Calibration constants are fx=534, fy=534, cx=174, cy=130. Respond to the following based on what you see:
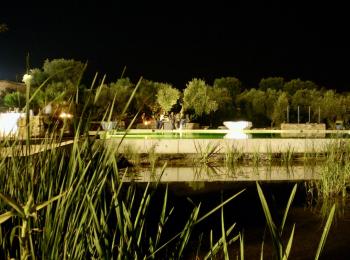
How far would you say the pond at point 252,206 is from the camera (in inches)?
169

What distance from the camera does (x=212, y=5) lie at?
53.1 metres

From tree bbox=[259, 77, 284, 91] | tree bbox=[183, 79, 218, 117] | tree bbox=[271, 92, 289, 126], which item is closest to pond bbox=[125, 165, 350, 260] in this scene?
tree bbox=[183, 79, 218, 117]

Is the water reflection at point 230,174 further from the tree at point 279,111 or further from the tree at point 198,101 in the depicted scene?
the tree at point 279,111

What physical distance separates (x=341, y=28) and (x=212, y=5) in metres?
12.7

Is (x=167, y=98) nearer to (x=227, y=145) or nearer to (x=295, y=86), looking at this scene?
(x=295, y=86)

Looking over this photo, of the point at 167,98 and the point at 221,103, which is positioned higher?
the point at 167,98

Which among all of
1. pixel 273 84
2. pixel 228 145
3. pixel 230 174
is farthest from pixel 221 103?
pixel 230 174

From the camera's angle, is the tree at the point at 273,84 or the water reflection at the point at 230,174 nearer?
the water reflection at the point at 230,174

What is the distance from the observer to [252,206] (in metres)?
6.14

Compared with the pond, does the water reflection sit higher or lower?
higher

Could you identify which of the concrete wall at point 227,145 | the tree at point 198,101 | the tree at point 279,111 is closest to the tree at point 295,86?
the tree at point 279,111

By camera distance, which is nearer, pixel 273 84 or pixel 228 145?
pixel 228 145

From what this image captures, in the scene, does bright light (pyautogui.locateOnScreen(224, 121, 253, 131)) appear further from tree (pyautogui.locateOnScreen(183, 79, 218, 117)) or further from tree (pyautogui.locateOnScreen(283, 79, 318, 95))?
tree (pyautogui.locateOnScreen(283, 79, 318, 95))

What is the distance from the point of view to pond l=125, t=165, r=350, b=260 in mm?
4289
